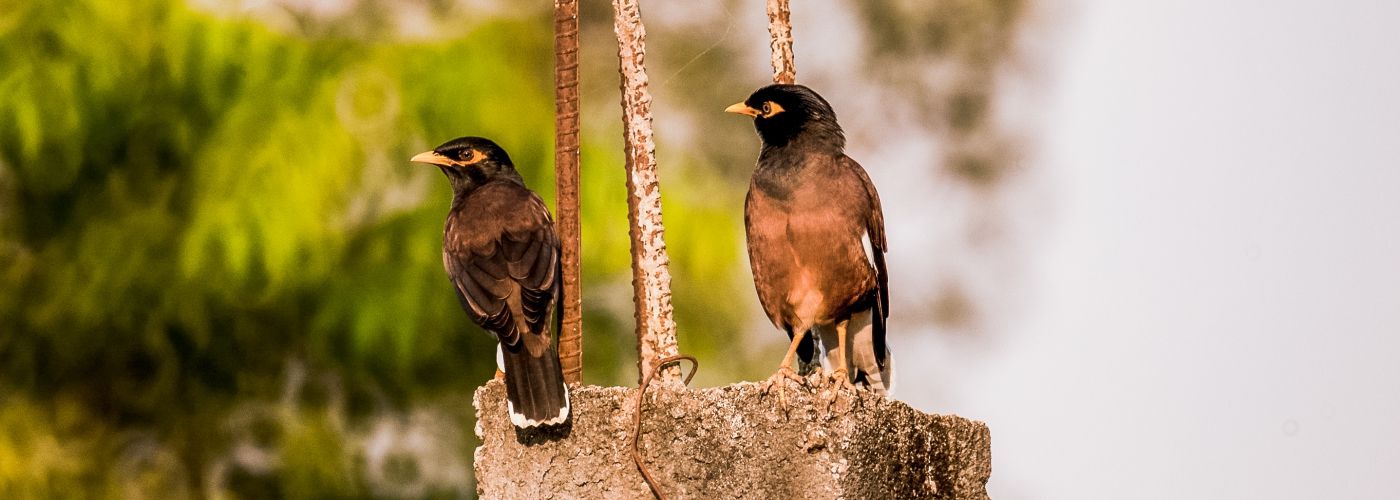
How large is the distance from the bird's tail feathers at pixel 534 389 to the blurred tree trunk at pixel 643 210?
266mm

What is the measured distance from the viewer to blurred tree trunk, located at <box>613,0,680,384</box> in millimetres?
5109

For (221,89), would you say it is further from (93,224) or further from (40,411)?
(40,411)

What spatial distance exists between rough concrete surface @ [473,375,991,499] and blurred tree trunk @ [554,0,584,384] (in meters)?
0.27

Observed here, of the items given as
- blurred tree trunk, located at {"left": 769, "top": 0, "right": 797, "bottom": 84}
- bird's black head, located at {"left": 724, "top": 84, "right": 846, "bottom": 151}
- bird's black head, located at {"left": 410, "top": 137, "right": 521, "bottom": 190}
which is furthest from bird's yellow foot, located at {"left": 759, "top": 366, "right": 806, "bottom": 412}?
bird's black head, located at {"left": 410, "top": 137, "right": 521, "bottom": 190}

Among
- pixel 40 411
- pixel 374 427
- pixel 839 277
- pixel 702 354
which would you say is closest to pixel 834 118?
pixel 839 277

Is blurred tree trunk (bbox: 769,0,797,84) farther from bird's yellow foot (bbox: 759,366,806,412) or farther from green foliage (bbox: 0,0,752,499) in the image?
green foliage (bbox: 0,0,752,499)

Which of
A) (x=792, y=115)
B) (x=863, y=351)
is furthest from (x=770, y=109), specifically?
(x=863, y=351)

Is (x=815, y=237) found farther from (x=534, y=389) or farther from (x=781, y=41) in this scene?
(x=534, y=389)

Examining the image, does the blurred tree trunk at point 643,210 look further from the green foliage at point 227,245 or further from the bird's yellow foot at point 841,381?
the green foliage at point 227,245

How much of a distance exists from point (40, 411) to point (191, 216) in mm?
1531

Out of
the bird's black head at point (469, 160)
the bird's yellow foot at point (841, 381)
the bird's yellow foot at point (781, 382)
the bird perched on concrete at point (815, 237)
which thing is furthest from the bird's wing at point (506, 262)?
the bird's yellow foot at point (841, 381)

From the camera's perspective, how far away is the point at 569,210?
5281mm

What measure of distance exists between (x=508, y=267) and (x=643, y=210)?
470 millimetres

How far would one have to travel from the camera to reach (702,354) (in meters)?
10.3
